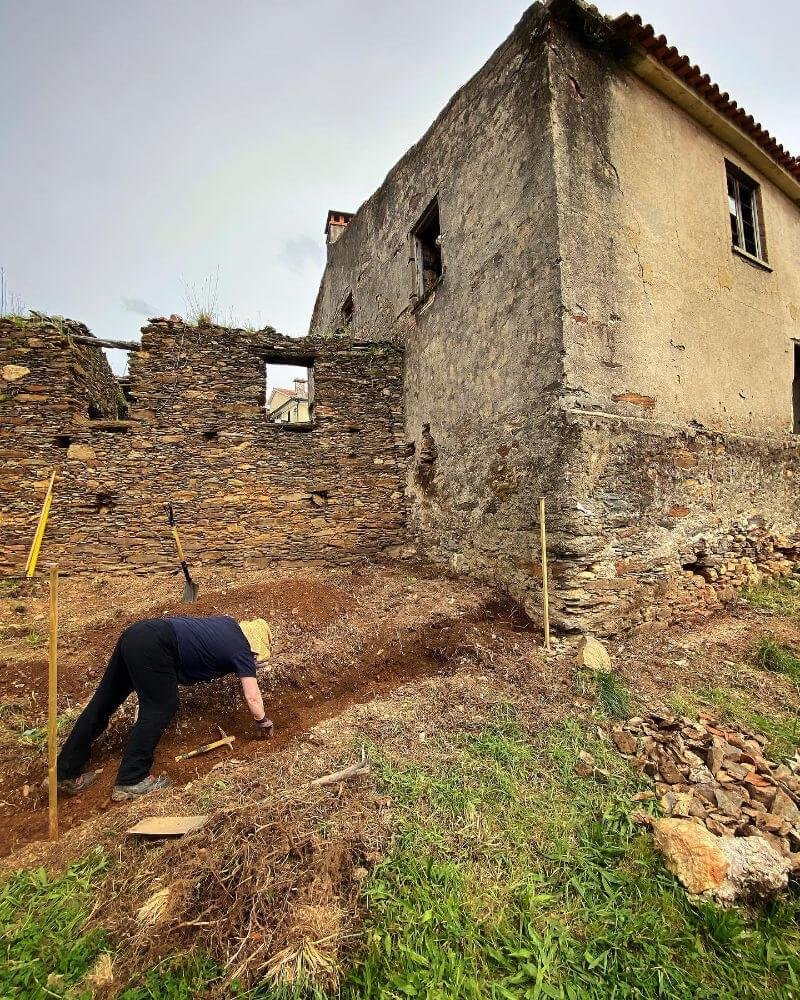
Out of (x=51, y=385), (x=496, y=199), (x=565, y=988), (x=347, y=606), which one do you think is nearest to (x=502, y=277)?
(x=496, y=199)

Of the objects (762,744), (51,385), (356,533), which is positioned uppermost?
(51,385)

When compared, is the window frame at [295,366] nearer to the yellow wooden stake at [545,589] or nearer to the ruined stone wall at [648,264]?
the yellow wooden stake at [545,589]

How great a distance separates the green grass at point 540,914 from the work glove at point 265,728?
3.38ft

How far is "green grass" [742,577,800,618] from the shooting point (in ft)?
17.6

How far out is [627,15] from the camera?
→ 15.8ft

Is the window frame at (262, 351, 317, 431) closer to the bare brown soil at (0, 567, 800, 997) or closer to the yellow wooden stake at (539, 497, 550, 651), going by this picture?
the bare brown soil at (0, 567, 800, 997)

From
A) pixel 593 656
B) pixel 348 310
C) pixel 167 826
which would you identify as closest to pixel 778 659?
pixel 593 656

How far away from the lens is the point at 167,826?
234cm

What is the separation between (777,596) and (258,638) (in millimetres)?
6174

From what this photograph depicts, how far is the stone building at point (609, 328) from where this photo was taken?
15.2 ft

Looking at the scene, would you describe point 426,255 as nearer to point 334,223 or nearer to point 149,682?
point 334,223

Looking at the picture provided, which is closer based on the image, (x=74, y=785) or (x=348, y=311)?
(x=74, y=785)

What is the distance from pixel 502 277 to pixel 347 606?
440cm

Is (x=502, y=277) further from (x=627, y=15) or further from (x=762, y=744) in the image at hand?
(x=762, y=744)
